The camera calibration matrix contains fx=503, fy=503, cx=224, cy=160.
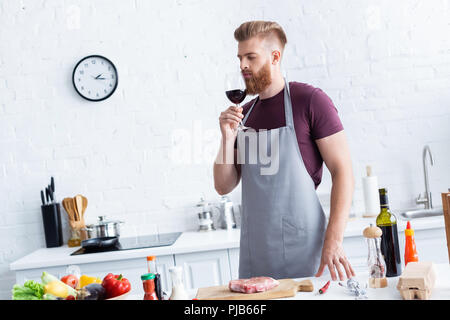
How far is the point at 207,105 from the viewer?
11.8ft

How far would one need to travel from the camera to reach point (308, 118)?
216 centimetres

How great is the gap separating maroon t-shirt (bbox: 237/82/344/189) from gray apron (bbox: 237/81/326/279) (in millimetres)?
29

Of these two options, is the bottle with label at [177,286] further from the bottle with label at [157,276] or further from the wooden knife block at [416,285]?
the wooden knife block at [416,285]

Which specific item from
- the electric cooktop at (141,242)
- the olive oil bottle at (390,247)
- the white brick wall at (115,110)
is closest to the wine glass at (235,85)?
the olive oil bottle at (390,247)

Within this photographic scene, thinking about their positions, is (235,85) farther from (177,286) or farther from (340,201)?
(177,286)

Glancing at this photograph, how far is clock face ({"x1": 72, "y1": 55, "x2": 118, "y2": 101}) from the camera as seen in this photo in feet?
11.8

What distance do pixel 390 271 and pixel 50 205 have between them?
8.19 feet

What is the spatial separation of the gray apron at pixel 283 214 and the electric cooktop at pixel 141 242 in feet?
3.29

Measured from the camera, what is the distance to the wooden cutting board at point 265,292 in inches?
60.5

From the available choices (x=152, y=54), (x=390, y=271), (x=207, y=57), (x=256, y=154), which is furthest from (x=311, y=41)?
(x=390, y=271)

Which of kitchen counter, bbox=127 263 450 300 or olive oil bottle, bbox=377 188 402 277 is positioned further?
olive oil bottle, bbox=377 188 402 277

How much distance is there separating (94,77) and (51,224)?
3.52 ft

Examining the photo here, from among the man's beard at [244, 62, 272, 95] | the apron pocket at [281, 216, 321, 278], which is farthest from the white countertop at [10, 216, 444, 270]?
the man's beard at [244, 62, 272, 95]

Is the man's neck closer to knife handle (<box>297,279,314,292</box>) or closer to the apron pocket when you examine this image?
the apron pocket
